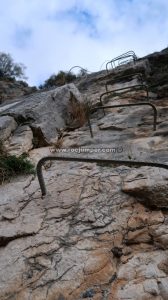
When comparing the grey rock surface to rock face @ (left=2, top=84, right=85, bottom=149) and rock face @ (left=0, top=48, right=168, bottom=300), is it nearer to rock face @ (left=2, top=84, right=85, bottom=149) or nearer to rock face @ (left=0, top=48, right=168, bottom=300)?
rock face @ (left=2, top=84, right=85, bottom=149)

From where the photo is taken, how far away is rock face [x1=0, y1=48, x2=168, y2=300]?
101 inches

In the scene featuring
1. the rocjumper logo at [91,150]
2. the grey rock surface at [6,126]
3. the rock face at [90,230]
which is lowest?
the rock face at [90,230]

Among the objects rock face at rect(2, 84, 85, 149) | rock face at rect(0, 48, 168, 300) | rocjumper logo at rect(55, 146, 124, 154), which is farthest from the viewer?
rock face at rect(2, 84, 85, 149)

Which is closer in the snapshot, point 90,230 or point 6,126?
point 90,230

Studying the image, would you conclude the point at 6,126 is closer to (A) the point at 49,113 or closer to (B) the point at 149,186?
(A) the point at 49,113

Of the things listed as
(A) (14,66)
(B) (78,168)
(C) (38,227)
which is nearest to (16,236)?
(C) (38,227)

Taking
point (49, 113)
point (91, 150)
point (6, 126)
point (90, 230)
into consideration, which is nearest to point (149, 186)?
point (90, 230)

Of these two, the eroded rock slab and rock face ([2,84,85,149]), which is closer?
the eroded rock slab

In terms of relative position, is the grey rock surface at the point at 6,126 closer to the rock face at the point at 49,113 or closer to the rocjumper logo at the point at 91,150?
the rock face at the point at 49,113

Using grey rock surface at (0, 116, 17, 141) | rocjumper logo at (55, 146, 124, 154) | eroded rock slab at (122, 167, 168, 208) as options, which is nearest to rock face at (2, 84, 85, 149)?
grey rock surface at (0, 116, 17, 141)

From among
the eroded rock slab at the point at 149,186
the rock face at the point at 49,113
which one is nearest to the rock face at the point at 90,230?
the eroded rock slab at the point at 149,186

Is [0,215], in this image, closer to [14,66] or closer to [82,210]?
[82,210]

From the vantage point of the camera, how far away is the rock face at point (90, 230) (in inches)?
101

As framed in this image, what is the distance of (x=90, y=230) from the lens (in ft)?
10.1
